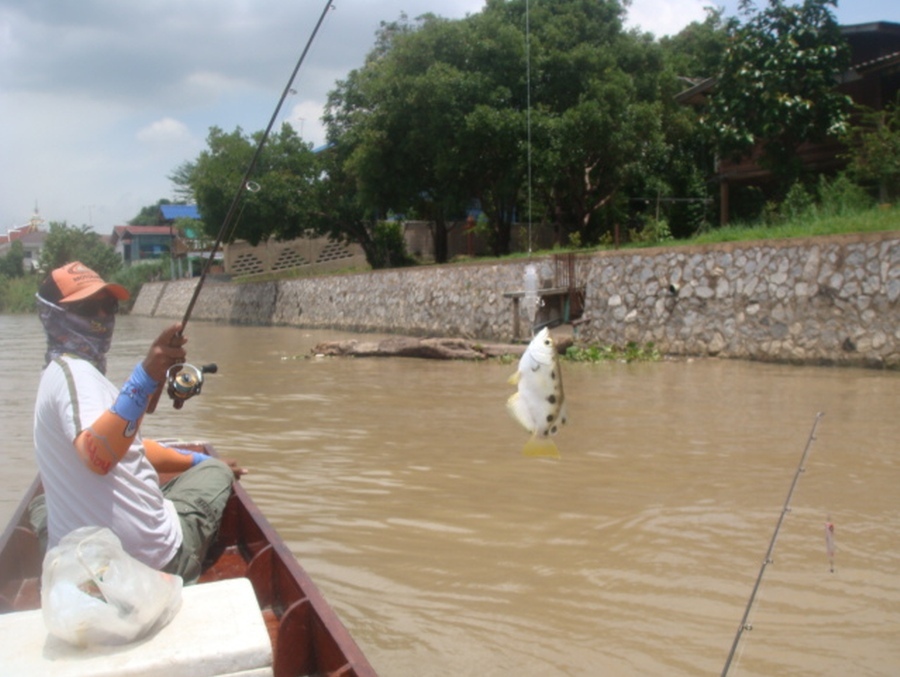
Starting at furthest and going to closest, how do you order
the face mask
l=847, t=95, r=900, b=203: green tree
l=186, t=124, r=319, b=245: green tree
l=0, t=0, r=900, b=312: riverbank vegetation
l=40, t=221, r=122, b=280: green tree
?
l=40, t=221, r=122, b=280: green tree < l=186, t=124, r=319, b=245: green tree < l=0, t=0, r=900, b=312: riverbank vegetation < l=847, t=95, r=900, b=203: green tree < the face mask

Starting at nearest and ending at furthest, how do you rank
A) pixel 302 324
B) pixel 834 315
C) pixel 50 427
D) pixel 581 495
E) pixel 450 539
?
pixel 50 427 < pixel 450 539 < pixel 581 495 < pixel 834 315 < pixel 302 324

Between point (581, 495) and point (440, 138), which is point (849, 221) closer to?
point (581, 495)

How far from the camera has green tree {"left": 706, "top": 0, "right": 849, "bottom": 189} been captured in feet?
61.6

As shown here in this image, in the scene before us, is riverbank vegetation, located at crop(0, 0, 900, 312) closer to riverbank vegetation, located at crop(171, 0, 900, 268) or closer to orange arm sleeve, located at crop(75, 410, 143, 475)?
riverbank vegetation, located at crop(171, 0, 900, 268)

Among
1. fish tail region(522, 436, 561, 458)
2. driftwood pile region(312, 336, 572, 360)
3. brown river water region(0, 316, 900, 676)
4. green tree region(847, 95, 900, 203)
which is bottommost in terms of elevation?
brown river water region(0, 316, 900, 676)

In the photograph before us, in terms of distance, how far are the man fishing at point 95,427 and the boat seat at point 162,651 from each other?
25.0 inches

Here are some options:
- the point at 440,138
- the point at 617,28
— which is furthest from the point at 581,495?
the point at 617,28

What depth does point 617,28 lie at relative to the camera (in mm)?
24094

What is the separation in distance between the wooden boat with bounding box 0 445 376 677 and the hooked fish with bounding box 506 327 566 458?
1.26m

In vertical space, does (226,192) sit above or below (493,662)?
above

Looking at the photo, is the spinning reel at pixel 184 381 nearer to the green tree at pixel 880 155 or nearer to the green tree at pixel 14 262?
the green tree at pixel 880 155

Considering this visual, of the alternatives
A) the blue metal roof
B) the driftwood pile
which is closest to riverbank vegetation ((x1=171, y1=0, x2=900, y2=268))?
the driftwood pile

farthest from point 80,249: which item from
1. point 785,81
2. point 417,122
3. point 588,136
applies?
point 785,81

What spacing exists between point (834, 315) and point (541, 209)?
14648mm
